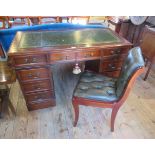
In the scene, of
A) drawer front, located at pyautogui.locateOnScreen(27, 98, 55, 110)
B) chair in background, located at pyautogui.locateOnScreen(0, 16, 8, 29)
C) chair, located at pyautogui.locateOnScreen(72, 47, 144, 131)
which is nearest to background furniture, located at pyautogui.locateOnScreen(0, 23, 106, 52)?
chair, located at pyautogui.locateOnScreen(72, 47, 144, 131)

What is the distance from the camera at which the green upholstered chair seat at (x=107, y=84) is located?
3.79ft

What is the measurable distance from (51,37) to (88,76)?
0.61 meters

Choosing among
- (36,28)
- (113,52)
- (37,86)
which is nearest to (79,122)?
(37,86)

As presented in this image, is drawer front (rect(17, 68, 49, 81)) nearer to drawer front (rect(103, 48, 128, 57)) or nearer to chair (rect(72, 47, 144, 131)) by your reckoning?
chair (rect(72, 47, 144, 131))

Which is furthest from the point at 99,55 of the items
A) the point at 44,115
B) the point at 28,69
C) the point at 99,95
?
the point at 44,115

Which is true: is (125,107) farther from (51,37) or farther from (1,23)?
(1,23)

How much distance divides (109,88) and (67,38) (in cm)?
71

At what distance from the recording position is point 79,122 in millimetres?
1578
